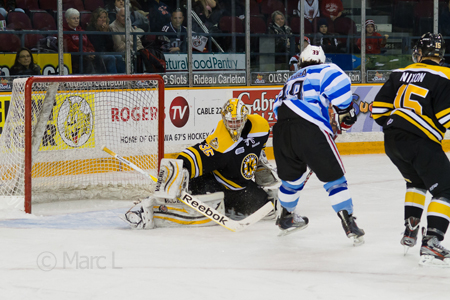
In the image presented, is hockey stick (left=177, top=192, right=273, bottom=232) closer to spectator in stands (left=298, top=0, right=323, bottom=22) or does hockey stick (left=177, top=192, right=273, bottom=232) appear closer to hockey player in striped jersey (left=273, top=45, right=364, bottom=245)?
hockey player in striped jersey (left=273, top=45, right=364, bottom=245)

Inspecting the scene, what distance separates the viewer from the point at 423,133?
9.20 feet

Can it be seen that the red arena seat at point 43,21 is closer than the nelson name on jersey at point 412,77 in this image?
No

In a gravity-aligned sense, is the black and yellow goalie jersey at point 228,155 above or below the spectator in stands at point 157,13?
below

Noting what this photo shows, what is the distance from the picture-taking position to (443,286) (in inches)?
98.7

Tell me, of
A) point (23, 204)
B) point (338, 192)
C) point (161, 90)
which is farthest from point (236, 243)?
point (161, 90)

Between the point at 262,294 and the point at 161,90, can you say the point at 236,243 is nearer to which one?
the point at 262,294

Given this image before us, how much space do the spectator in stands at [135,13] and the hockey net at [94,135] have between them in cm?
163

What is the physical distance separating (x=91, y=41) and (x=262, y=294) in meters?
4.27

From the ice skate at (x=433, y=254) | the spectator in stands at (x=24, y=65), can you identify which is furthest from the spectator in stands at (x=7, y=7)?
the ice skate at (x=433, y=254)

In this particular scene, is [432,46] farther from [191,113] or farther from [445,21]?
[445,21]

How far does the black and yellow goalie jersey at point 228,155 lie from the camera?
371 centimetres

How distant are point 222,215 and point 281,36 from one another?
4167 millimetres

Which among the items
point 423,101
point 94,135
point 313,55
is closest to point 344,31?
point 94,135

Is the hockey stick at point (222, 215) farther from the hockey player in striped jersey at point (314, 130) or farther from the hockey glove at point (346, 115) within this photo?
the hockey glove at point (346, 115)
